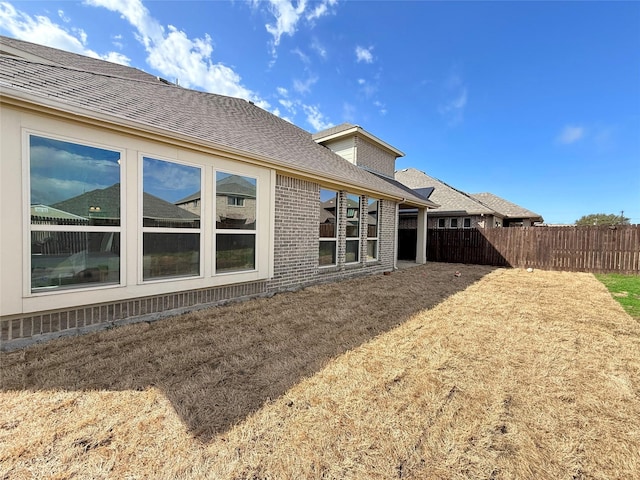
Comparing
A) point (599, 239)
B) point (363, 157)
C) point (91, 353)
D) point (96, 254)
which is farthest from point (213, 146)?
point (599, 239)

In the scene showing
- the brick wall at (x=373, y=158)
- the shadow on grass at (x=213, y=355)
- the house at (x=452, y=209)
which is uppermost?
the brick wall at (x=373, y=158)

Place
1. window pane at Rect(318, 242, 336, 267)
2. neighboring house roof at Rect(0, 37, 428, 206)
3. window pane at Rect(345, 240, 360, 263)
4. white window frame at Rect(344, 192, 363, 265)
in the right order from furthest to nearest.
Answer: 1. window pane at Rect(345, 240, 360, 263)
2. white window frame at Rect(344, 192, 363, 265)
3. window pane at Rect(318, 242, 336, 267)
4. neighboring house roof at Rect(0, 37, 428, 206)

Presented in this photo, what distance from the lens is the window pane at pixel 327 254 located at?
7875 mm

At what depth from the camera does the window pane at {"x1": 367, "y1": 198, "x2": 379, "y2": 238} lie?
9.42 metres

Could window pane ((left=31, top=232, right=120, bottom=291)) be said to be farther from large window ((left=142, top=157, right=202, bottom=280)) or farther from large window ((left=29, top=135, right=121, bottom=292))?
large window ((left=142, top=157, right=202, bottom=280))

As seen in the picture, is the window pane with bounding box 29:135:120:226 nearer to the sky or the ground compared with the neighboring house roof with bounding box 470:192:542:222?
nearer to the ground

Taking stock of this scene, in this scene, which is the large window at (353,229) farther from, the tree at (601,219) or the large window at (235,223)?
the tree at (601,219)

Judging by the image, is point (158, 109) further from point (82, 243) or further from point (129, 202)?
point (82, 243)

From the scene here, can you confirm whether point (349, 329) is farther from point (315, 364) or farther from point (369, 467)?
point (369, 467)

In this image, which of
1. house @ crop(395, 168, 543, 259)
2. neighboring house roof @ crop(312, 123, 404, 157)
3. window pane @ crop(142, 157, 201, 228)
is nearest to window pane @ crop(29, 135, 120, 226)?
window pane @ crop(142, 157, 201, 228)

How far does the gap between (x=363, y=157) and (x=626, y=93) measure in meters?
12.3

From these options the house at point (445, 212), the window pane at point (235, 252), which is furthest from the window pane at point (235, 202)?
the house at point (445, 212)

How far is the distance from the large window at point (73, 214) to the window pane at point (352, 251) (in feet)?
20.4

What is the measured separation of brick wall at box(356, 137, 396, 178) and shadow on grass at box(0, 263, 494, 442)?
26.8ft
